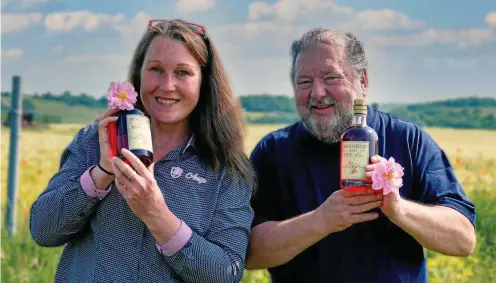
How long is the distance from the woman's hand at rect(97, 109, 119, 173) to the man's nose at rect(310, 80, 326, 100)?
818 mm

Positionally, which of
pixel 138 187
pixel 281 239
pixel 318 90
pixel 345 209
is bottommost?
pixel 281 239

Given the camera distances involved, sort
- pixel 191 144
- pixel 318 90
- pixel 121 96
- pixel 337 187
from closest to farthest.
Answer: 1. pixel 121 96
2. pixel 191 144
3. pixel 318 90
4. pixel 337 187

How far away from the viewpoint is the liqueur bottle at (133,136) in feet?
9.18

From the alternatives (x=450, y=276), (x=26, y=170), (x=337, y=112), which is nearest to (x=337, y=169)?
(x=337, y=112)

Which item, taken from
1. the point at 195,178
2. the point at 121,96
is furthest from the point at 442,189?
the point at 121,96

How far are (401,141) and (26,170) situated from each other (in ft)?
15.1

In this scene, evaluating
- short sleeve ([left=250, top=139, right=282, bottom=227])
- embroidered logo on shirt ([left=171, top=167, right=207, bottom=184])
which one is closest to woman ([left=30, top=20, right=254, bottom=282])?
embroidered logo on shirt ([left=171, top=167, right=207, bottom=184])

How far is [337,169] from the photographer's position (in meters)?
3.40

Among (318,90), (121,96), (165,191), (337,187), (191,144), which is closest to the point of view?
(121,96)

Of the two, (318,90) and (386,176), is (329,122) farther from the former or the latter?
(386,176)

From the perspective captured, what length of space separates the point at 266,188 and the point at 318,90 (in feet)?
1.72

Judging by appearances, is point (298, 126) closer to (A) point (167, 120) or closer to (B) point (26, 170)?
(A) point (167, 120)

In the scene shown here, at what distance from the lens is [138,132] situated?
281cm

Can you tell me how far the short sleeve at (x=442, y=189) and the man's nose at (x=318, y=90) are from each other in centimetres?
55
